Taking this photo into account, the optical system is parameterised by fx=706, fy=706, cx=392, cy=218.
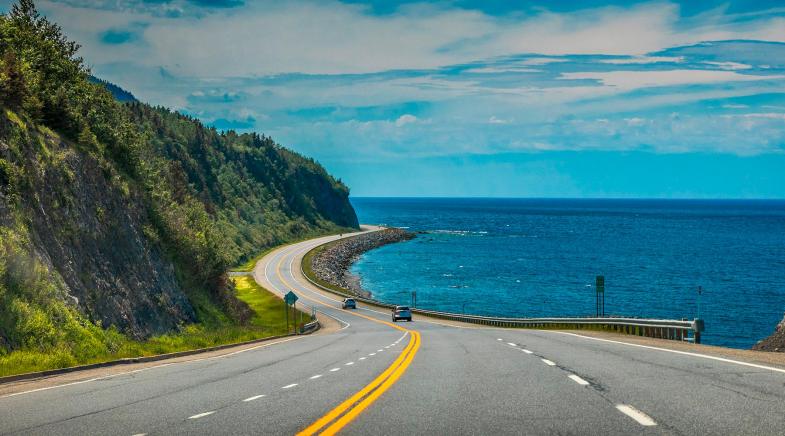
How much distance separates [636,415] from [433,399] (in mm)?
2815

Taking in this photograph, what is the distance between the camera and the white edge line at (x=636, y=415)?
7645 mm

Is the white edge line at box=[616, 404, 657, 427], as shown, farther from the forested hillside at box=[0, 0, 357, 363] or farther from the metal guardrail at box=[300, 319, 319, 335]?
the metal guardrail at box=[300, 319, 319, 335]

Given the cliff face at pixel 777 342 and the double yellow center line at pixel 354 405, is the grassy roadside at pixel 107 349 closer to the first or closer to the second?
the double yellow center line at pixel 354 405

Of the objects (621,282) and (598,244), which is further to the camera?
(598,244)

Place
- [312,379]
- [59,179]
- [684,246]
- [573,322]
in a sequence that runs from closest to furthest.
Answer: [312,379]
[59,179]
[573,322]
[684,246]

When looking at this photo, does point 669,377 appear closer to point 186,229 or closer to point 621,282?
point 186,229

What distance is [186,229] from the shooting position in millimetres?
44500

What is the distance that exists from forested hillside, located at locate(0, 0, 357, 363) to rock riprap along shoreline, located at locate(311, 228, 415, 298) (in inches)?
2231

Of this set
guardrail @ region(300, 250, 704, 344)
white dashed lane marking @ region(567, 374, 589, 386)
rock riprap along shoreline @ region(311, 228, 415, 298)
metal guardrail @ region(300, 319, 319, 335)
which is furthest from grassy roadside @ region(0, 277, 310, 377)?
rock riprap along shoreline @ region(311, 228, 415, 298)

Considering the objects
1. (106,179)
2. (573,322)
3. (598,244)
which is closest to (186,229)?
(106,179)

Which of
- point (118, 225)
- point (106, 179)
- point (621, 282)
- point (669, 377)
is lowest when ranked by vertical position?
point (621, 282)

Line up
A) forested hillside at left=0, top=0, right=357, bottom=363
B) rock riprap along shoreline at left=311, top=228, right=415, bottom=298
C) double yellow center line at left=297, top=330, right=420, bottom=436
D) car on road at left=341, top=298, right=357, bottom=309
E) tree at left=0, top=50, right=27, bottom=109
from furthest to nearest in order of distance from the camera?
rock riprap along shoreline at left=311, top=228, right=415, bottom=298, car on road at left=341, top=298, right=357, bottom=309, tree at left=0, top=50, right=27, bottom=109, forested hillside at left=0, top=0, right=357, bottom=363, double yellow center line at left=297, top=330, right=420, bottom=436

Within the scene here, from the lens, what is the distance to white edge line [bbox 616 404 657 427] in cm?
764

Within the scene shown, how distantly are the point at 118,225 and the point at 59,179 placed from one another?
5668 mm
